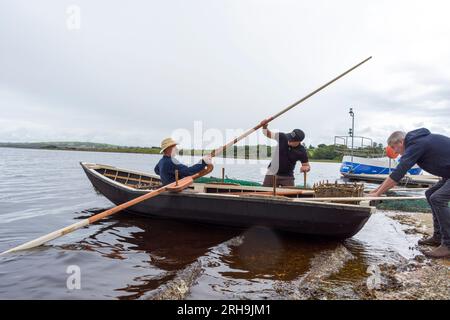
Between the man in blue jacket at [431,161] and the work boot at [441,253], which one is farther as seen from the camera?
the work boot at [441,253]

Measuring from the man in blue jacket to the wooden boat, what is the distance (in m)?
0.96

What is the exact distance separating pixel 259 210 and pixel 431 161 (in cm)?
330

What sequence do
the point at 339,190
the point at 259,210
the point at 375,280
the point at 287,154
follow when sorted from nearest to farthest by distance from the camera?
the point at 375,280 → the point at 339,190 → the point at 259,210 → the point at 287,154

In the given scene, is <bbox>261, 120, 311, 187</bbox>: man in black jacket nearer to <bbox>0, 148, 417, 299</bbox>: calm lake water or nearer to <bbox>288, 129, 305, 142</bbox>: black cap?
<bbox>288, 129, 305, 142</bbox>: black cap

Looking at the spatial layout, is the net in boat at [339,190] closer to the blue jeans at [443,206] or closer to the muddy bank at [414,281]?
the blue jeans at [443,206]

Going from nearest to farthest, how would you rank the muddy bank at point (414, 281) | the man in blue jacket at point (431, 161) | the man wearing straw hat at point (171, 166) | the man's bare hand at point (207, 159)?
1. the muddy bank at point (414, 281)
2. the man in blue jacket at point (431, 161)
3. the man's bare hand at point (207, 159)
4. the man wearing straw hat at point (171, 166)

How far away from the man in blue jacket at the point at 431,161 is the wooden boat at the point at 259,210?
0.96 m

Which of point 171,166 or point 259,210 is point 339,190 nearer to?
point 259,210

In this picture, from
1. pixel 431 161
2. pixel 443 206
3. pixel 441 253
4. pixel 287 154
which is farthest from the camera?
pixel 287 154

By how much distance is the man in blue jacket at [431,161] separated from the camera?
5504 millimetres

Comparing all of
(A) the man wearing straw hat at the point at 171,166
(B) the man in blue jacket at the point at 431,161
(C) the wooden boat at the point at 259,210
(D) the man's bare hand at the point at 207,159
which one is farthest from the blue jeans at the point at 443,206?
(A) the man wearing straw hat at the point at 171,166

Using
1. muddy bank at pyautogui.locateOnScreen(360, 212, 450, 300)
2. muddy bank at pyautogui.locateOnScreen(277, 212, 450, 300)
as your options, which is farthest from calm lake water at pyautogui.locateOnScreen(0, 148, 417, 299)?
muddy bank at pyautogui.locateOnScreen(360, 212, 450, 300)

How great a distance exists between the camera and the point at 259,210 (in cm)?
722

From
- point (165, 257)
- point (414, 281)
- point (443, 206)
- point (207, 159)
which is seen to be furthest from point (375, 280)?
point (207, 159)
